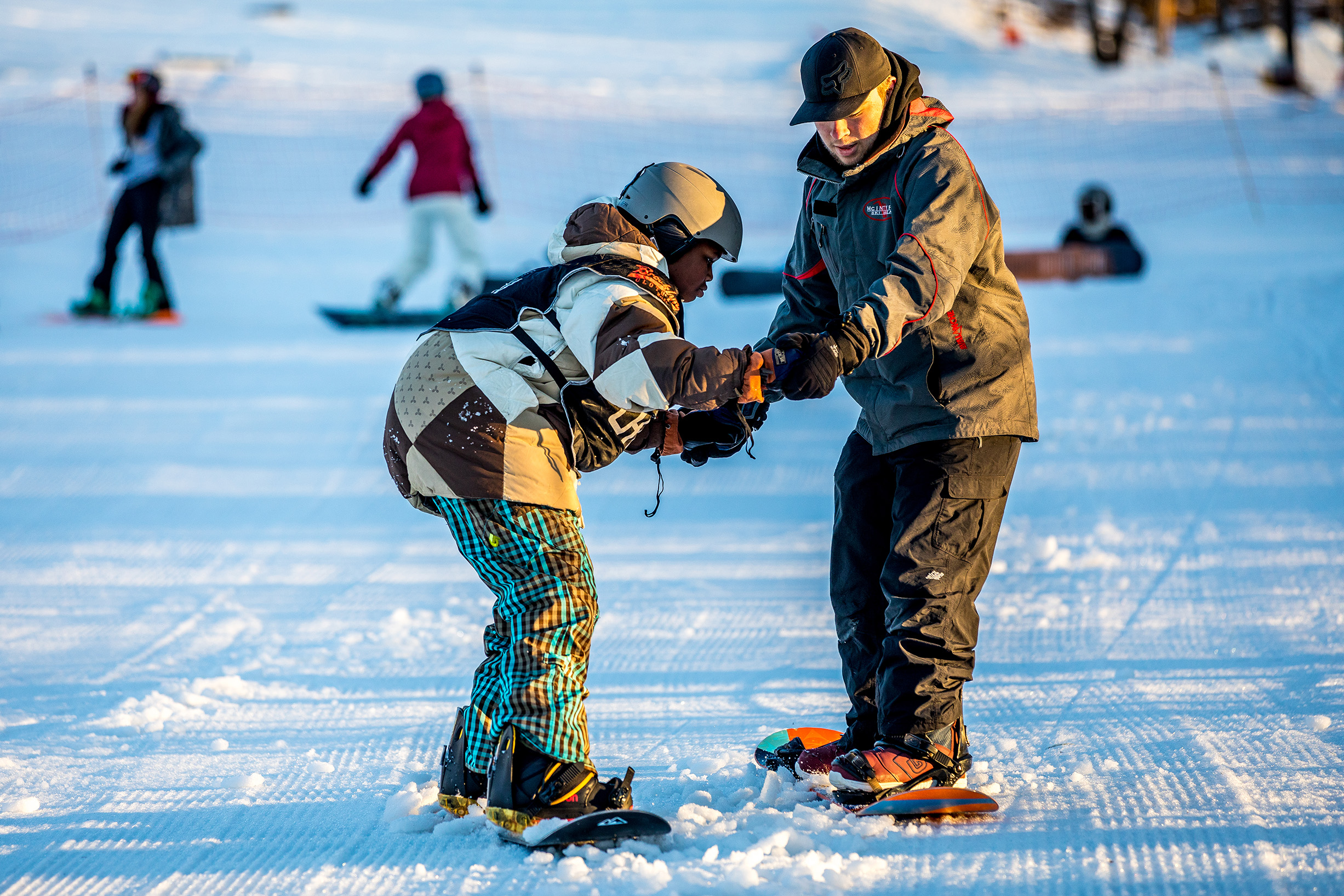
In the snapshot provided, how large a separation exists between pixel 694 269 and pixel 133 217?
24.6 feet

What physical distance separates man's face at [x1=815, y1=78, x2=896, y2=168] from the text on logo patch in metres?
0.10

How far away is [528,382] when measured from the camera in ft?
8.67

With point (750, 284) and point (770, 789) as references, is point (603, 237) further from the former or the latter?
point (750, 284)

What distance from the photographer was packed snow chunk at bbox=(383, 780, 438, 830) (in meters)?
2.84

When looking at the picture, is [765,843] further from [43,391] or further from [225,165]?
[225,165]

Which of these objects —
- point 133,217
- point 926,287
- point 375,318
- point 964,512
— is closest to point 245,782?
point 964,512

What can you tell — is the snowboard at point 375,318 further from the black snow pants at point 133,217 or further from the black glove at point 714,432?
the black glove at point 714,432

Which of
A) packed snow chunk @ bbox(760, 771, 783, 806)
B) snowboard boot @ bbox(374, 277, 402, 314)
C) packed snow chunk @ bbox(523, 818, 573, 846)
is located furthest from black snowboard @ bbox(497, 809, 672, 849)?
snowboard boot @ bbox(374, 277, 402, 314)

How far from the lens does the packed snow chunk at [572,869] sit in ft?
7.99

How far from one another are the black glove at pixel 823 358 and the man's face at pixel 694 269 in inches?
13.6

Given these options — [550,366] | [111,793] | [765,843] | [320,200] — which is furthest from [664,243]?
[320,200]

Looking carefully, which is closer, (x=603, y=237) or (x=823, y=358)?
(x=823, y=358)

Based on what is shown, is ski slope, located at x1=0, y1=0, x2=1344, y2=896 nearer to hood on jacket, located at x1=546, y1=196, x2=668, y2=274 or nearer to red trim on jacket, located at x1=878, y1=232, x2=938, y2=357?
red trim on jacket, located at x1=878, y1=232, x2=938, y2=357

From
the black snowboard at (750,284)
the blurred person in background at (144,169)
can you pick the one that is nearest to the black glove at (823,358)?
the black snowboard at (750,284)
